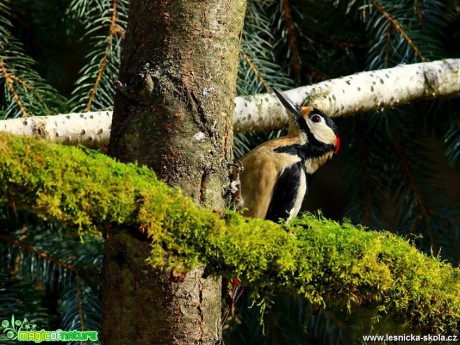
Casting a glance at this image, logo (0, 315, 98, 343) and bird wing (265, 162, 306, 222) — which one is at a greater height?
bird wing (265, 162, 306, 222)

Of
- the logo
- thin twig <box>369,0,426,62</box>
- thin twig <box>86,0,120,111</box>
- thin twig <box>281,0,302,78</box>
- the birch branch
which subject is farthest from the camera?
thin twig <box>281,0,302,78</box>

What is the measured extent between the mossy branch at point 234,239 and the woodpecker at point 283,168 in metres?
1.16

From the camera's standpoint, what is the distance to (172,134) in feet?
→ 6.26

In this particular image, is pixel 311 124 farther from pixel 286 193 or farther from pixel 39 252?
pixel 39 252

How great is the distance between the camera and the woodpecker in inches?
124

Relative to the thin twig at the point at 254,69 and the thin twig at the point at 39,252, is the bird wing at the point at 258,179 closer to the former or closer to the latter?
the thin twig at the point at 254,69

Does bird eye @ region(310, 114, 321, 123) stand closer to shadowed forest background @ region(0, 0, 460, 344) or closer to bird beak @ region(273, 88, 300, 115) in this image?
bird beak @ region(273, 88, 300, 115)

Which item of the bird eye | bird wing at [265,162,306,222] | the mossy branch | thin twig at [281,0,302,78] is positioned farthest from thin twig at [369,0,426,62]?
the mossy branch

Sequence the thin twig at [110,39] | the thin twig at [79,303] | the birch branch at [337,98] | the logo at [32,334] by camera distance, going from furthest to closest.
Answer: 1. the thin twig at [110,39]
2. the thin twig at [79,303]
3. the logo at [32,334]
4. the birch branch at [337,98]

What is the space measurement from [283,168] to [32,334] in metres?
1.16

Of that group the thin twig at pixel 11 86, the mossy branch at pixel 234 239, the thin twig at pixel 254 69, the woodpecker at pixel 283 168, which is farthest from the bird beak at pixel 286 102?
the mossy branch at pixel 234 239

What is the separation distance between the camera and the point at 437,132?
12.0ft

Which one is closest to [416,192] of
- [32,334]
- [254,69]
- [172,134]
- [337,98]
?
[337,98]

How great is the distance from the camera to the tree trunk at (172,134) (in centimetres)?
183
